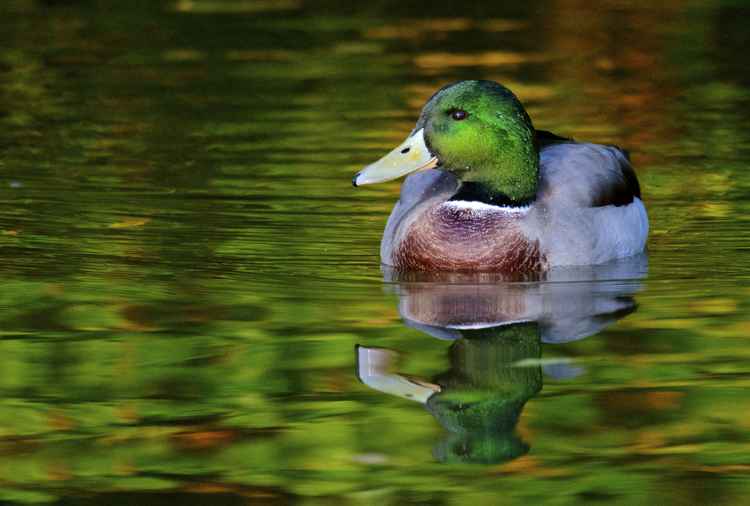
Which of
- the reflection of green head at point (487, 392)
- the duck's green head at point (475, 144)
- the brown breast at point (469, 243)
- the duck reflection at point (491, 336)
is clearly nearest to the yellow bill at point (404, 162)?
the duck's green head at point (475, 144)

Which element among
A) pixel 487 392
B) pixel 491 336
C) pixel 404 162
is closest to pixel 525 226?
pixel 404 162

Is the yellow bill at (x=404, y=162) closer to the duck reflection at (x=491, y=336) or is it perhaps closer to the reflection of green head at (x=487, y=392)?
the duck reflection at (x=491, y=336)

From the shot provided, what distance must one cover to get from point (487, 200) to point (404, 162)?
0.47m

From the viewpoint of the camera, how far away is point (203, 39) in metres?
19.8

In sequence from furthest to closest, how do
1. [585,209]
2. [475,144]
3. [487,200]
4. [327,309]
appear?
[585,209]
[487,200]
[475,144]
[327,309]

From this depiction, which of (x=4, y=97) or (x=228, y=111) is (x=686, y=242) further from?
(x=4, y=97)

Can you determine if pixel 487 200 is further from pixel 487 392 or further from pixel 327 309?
pixel 487 392

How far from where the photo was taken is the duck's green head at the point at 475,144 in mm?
9781

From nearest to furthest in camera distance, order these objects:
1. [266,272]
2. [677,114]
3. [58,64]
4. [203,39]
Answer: [266,272] < [677,114] < [58,64] < [203,39]

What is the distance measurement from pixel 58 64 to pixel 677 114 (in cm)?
616

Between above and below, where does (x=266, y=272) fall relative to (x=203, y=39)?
below

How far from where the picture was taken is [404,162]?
9883 millimetres

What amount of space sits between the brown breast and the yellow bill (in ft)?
0.84

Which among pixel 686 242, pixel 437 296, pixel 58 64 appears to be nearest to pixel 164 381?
pixel 437 296
